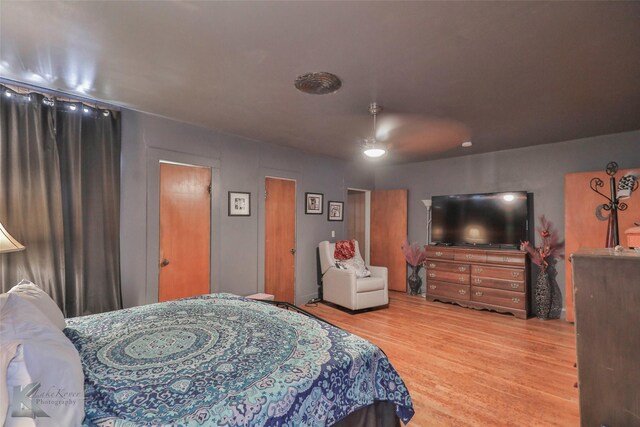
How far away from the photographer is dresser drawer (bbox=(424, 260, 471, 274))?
4812mm

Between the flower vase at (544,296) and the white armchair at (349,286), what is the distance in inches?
82.2

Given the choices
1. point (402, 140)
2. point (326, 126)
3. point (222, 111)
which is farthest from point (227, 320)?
point (402, 140)

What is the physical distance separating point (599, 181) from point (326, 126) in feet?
11.6

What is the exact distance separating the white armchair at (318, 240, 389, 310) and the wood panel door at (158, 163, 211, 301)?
188 centimetres

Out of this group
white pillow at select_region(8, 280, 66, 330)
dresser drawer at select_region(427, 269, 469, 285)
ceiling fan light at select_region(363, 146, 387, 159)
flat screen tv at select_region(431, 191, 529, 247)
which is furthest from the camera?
dresser drawer at select_region(427, 269, 469, 285)

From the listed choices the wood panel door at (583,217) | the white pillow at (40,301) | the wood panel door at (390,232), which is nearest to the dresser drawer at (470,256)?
the wood panel door at (583,217)

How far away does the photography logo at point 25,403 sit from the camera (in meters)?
0.95

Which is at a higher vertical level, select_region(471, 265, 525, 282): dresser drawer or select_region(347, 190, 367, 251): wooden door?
select_region(347, 190, 367, 251): wooden door

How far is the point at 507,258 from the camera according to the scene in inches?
175

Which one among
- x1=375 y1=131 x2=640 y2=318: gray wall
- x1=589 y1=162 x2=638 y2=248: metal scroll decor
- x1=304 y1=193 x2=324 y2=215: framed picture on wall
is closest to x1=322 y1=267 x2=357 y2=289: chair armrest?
x1=304 y1=193 x2=324 y2=215: framed picture on wall

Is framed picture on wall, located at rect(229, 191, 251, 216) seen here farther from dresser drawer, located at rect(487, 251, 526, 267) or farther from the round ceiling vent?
dresser drawer, located at rect(487, 251, 526, 267)

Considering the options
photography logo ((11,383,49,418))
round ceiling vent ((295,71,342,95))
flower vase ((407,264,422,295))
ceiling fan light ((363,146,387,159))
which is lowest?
flower vase ((407,264,422,295))

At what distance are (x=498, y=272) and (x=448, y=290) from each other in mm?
817

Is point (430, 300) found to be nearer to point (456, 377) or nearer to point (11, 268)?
point (456, 377)
